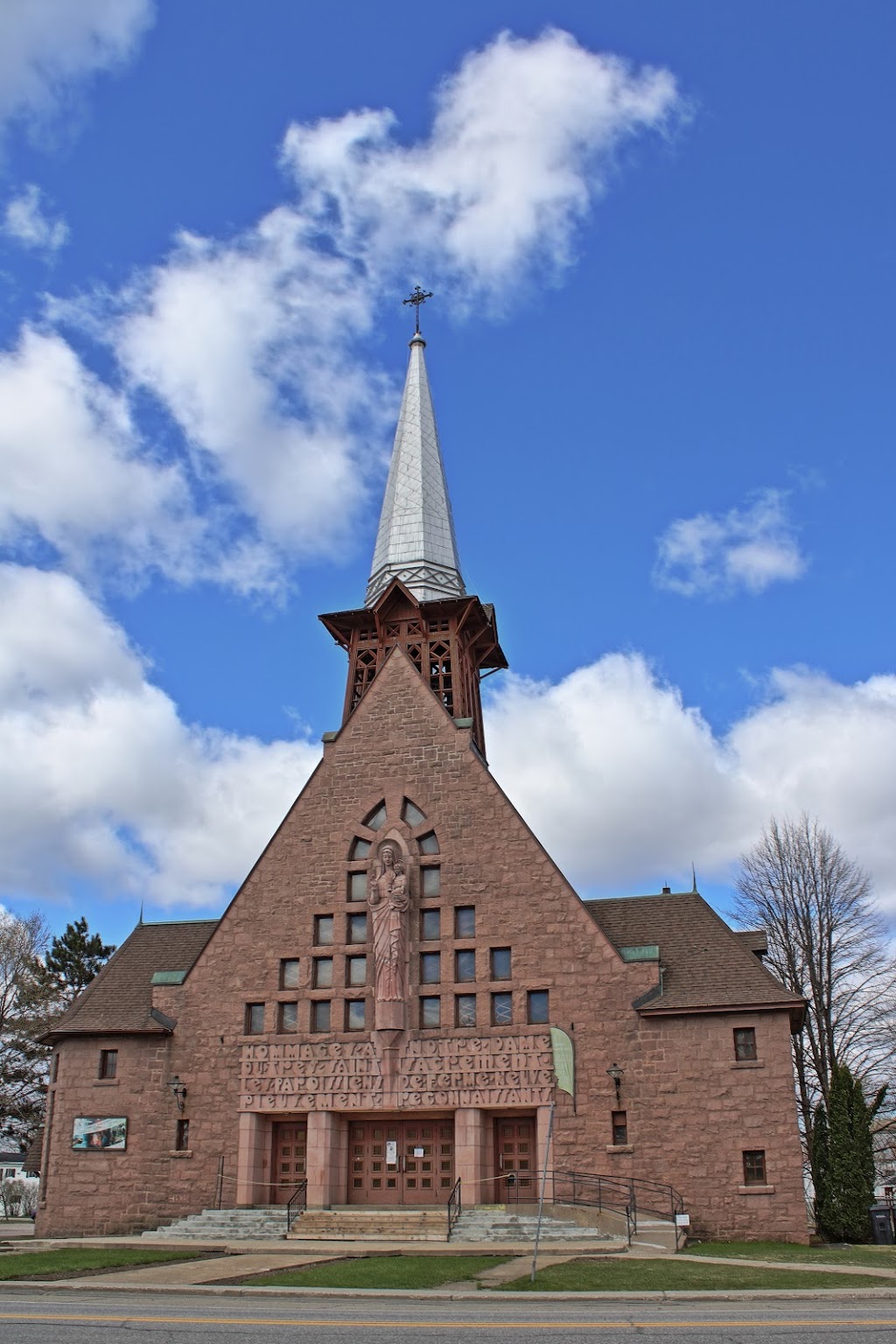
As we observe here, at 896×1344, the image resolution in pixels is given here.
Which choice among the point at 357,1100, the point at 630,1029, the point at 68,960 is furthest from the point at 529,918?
the point at 68,960

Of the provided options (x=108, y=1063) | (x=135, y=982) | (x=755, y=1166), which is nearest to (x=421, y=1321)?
(x=755, y=1166)

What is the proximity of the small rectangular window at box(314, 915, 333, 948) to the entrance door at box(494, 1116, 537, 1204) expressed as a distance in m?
7.27

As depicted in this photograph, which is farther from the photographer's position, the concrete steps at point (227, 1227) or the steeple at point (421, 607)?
the steeple at point (421, 607)

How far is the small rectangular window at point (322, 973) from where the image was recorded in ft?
115

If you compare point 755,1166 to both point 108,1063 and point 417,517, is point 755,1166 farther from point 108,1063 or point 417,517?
point 417,517

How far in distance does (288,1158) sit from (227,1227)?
3.58m

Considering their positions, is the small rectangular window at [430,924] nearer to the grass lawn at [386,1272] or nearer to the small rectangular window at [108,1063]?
the small rectangular window at [108,1063]

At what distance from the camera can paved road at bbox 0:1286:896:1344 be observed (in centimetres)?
1204

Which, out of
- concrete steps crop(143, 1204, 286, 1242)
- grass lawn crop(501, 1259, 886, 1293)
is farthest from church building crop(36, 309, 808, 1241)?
grass lawn crop(501, 1259, 886, 1293)

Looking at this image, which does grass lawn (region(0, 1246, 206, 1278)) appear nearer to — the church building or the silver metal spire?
the church building

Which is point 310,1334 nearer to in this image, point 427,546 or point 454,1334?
point 454,1334

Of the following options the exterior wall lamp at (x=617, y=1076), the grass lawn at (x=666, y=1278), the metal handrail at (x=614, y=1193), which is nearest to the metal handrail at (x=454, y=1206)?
the metal handrail at (x=614, y=1193)

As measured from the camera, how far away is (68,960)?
64.8 metres

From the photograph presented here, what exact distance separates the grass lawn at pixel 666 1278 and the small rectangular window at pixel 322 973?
15161mm
